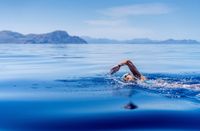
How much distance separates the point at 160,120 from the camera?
18.5m

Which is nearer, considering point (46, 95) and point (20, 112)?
point (20, 112)

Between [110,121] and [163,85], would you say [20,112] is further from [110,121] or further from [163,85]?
[163,85]

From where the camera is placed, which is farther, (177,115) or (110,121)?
(177,115)

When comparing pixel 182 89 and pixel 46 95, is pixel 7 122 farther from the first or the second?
pixel 182 89

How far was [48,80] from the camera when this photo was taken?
34062 millimetres

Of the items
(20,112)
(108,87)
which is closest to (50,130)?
(20,112)

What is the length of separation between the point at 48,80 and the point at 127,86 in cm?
819

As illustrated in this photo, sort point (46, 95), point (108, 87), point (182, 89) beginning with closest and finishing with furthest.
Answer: point (46, 95) < point (182, 89) < point (108, 87)

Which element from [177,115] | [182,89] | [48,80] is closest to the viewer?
[177,115]

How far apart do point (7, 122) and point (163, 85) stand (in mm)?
14700

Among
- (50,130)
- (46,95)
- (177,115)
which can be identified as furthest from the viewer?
(46,95)

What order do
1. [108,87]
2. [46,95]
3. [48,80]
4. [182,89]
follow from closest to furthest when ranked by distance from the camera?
[46,95] < [182,89] < [108,87] < [48,80]

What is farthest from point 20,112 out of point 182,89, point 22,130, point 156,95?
point 182,89

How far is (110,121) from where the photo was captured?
18188 millimetres
